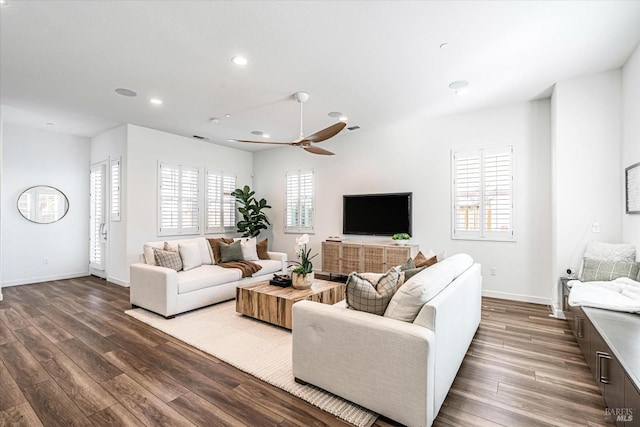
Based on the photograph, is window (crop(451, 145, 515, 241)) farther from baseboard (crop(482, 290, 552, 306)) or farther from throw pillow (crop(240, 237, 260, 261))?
throw pillow (crop(240, 237, 260, 261))

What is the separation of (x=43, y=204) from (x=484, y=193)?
→ 8.14 metres

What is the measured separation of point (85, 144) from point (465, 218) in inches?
306

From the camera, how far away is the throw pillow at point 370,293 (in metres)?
2.06

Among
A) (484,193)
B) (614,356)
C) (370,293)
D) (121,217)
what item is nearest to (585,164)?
(484,193)

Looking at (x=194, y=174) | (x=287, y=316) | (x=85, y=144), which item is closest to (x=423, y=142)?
(x=287, y=316)

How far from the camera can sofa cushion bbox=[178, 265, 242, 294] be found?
3915mm

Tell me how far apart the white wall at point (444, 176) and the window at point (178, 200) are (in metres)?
2.13

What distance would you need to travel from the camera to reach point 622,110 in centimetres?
353

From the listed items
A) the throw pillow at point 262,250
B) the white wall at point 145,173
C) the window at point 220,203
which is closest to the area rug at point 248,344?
the throw pillow at point 262,250

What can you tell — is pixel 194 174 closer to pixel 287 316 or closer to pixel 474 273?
→ pixel 287 316

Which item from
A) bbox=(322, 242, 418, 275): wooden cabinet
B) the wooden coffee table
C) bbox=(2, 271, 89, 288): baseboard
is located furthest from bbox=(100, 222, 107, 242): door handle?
bbox=(322, 242, 418, 275): wooden cabinet

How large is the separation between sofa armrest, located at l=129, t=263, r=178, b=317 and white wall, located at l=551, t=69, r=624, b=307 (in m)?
4.87

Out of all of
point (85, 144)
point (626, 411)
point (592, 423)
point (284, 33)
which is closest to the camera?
point (626, 411)

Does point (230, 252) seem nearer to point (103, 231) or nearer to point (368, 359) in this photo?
point (103, 231)
